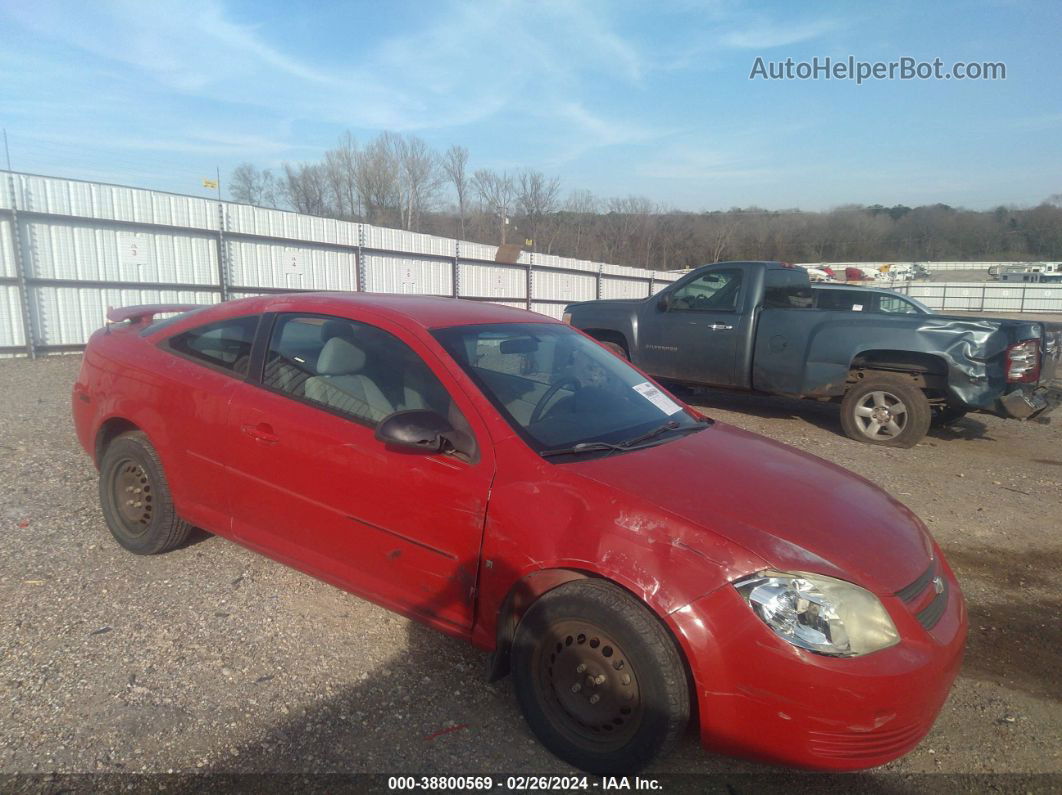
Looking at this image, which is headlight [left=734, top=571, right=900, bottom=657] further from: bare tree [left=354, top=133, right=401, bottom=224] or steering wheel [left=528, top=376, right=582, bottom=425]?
bare tree [left=354, top=133, right=401, bottom=224]

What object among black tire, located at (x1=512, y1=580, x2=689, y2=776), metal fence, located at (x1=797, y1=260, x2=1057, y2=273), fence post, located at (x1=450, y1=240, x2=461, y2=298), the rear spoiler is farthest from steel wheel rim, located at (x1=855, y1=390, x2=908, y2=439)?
metal fence, located at (x1=797, y1=260, x2=1057, y2=273)

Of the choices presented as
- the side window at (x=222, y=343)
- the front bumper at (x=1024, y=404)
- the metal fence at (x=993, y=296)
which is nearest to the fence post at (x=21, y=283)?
the side window at (x=222, y=343)

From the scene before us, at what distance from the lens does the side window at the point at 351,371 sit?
9.75 ft

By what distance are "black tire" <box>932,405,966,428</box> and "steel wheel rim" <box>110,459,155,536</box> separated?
779 centimetres

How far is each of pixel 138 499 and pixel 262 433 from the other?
4.11 feet

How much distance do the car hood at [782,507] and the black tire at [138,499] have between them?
8.21 ft

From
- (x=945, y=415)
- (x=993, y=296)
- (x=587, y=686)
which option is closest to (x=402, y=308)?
(x=587, y=686)

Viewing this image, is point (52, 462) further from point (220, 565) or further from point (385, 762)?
point (385, 762)

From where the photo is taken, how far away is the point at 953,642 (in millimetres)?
2377

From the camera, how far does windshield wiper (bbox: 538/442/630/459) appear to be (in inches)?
106

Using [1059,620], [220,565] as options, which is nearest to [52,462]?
[220,565]

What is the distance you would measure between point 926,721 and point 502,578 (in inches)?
58.8

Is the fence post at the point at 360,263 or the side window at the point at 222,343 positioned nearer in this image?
the side window at the point at 222,343

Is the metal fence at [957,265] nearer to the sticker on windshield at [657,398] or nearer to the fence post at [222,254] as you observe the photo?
the fence post at [222,254]
